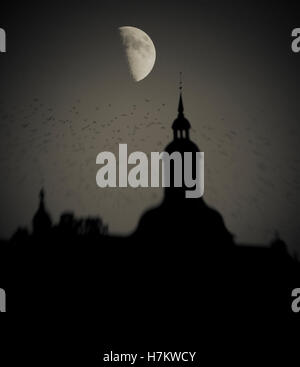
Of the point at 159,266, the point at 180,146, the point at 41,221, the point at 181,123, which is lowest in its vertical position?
the point at 159,266

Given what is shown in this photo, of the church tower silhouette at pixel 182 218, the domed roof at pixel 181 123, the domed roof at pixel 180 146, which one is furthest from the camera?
the domed roof at pixel 180 146

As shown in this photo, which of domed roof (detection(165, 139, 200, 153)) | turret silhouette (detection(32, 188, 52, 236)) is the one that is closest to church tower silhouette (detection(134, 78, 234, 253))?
domed roof (detection(165, 139, 200, 153))

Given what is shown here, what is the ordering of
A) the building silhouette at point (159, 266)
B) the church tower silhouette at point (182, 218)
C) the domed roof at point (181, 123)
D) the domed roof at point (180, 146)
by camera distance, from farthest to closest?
the domed roof at point (180, 146) → the domed roof at point (181, 123) → the church tower silhouette at point (182, 218) → the building silhouette at point (159, 266)

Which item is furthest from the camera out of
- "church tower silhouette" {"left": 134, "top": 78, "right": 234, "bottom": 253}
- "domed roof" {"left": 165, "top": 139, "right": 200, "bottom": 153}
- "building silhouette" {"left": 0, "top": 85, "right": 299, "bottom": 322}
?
→ "domed roof" {"left": 165, "top": 139, "right": 200, "bottom": 153}

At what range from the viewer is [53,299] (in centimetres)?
3609

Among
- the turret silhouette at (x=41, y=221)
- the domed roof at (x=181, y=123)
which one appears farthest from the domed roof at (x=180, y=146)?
the turret silhouette at (x=41, y=221)

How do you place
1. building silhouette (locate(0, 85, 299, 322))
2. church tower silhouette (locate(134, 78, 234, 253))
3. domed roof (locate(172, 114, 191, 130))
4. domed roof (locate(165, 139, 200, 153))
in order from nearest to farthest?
building silhouette (locate(0, 85, 299, 322))
church tower silhouette (locate(134, 78, 234, 253))
domed roof (locate(172, 114, 191, 130))
domed roof (locate(165, 139, 200, 153))

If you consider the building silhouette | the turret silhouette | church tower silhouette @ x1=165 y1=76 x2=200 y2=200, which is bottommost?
the building silhouette

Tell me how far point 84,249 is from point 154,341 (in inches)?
689

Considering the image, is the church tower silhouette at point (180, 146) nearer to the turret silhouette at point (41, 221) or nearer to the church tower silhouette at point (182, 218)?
the church tower silhouette at point (182, 218)

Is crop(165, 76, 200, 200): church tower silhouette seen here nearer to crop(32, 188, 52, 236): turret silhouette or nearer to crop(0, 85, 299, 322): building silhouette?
crop(0, 85, 299, 322): building silhouette

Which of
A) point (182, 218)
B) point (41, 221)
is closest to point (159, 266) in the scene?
point (182, 218)

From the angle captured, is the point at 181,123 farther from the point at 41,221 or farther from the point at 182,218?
the point at 41,221

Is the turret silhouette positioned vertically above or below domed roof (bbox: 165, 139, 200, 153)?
below
